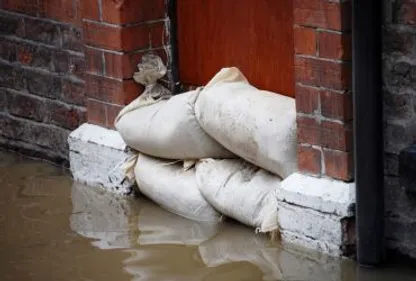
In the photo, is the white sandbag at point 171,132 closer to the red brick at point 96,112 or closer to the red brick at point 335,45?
the red brick at point 96,112

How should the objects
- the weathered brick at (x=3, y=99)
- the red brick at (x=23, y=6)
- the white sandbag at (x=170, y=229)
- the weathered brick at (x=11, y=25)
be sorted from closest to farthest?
the white sandbag at (x=170, y=229) < the red brick at (x=23, y=6) < the weathered brick at (x=11, y=25) < the weathered brick at (x=3, y=99)

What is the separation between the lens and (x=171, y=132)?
5406 millimetres

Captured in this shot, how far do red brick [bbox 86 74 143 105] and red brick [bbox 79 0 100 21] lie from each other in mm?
297

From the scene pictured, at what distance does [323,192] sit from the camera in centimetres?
477

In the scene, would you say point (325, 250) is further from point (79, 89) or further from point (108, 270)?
point (79, 89)

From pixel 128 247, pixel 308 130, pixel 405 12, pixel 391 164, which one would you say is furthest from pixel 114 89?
pixel 405 12

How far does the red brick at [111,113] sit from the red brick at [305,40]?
127 cm

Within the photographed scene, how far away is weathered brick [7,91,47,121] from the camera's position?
6.46m

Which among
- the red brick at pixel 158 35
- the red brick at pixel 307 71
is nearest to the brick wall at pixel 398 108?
the red brick at pixel 307 71

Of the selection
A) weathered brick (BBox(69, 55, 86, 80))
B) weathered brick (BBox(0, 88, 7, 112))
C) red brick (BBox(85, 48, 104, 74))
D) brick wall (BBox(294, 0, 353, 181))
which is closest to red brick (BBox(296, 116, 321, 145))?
brick wall (BBox(294, 0, 353, 181))

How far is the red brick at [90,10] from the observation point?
5.79 meters

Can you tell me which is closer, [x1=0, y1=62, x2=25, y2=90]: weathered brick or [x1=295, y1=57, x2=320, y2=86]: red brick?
[x1=295, y1=57, x2=320, y2=86]: red brick

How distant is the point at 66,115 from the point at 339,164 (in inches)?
79.4

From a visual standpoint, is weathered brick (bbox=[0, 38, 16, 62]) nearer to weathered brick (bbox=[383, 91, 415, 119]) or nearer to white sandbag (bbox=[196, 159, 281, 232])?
white sandbag (bbox=[196, 159, 281, 232])
